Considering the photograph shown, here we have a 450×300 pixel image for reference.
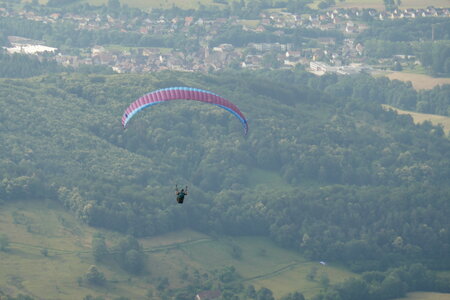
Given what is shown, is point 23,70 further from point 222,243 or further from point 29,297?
point 29,297

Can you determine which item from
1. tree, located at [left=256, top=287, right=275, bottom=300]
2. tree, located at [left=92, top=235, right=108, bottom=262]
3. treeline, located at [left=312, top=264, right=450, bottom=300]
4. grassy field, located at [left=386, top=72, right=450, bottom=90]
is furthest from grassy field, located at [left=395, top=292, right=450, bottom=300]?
grassy field, located at [left=386, top=72, right=450, bottom=90]

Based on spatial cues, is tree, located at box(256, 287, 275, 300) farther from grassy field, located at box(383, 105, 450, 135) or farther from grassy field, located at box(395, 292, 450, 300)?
grassy field, located at box(383, 105, 450, 135)

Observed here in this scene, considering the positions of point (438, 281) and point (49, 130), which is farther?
point (49, 130)

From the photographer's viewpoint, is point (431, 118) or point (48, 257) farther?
point (431, 118)

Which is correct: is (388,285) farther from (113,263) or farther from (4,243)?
(4,243)

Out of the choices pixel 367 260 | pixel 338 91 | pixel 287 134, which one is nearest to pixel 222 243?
pixel 367 260

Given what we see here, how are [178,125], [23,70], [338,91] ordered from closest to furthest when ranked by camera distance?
[178,125], [23,70], [338,91]

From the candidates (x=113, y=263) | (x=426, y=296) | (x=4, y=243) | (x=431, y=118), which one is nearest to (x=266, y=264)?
(x=426, y=296)
